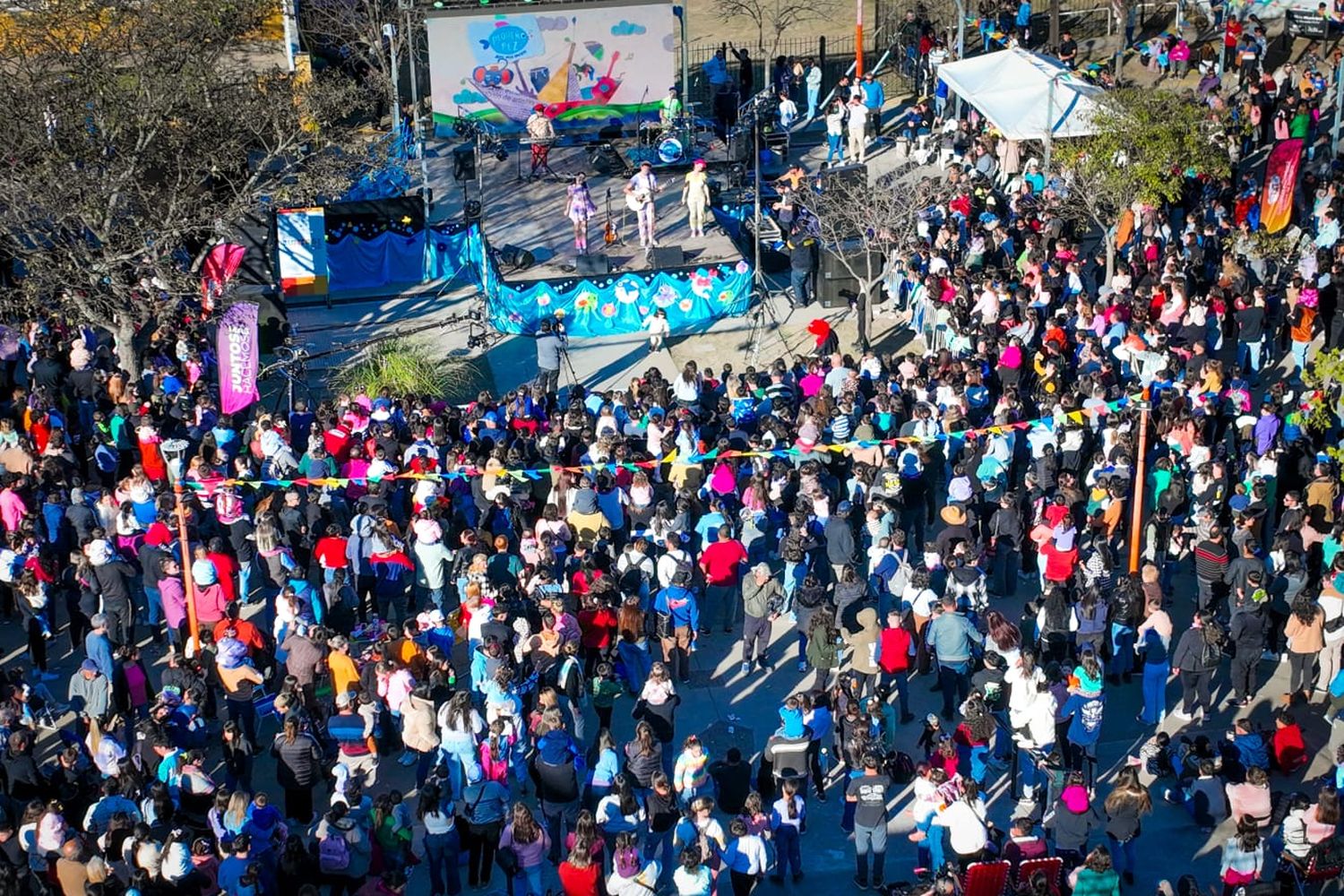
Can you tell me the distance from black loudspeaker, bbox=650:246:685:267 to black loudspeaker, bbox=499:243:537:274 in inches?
71.8

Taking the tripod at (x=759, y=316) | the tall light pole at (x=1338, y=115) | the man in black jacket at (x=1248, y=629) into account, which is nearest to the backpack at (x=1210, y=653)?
the man in black jacket at (x=1248, y=629)

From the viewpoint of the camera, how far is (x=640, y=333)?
81.5ft

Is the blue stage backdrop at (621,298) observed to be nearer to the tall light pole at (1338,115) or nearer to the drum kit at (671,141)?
the drum kit at (671,141)

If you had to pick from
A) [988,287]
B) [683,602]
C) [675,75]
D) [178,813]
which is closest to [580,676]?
[683,602]

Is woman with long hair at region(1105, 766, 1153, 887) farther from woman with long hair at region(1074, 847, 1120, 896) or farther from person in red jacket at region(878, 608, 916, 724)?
person in red jacket at region(878, 608, 916, 724)

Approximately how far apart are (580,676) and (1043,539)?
4.48 m

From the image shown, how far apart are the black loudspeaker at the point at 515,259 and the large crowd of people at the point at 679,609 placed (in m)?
4.45

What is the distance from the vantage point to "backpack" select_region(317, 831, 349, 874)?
11297mm

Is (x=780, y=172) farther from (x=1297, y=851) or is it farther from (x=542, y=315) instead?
(x=1297, y=851)

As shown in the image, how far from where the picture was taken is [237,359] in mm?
18453

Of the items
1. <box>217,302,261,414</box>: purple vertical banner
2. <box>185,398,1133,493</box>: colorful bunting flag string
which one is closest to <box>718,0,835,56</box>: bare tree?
<box>217,302,261,414</box>: purple vertical banner

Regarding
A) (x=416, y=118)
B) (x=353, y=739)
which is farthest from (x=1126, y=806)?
(x=416, y=118)

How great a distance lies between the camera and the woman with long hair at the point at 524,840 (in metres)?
11.5

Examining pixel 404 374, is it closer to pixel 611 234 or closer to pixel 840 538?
pixel 611 234
